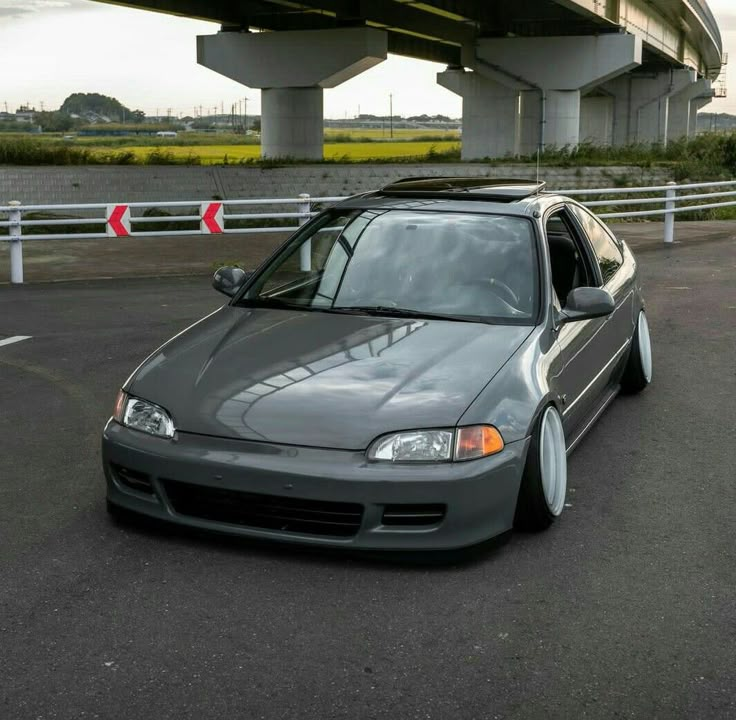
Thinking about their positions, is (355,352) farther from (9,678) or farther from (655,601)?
(9,678)

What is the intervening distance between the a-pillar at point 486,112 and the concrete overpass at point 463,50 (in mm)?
50

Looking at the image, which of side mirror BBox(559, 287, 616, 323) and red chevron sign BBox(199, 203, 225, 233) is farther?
red chevron sign BBox(199, 203, 225, 233)

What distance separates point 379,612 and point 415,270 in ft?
7.15

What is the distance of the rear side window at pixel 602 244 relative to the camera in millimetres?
7336

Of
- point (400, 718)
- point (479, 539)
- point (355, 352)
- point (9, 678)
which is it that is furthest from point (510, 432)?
point (9, 678)

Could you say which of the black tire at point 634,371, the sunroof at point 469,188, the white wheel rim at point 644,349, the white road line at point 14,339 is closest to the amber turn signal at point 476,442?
the sunroof at point 469,188

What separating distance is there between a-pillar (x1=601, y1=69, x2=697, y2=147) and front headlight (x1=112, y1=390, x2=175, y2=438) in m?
70.7

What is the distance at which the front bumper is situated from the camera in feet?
15.4

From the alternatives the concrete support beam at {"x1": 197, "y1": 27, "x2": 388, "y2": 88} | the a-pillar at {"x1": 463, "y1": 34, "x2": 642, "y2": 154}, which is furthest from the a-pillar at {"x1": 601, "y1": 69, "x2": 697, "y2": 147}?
the concrete support beam at {"x1": 197, "y1": 27, "x2": 388, "y2": 88}

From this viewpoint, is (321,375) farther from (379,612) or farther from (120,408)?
(379,612)

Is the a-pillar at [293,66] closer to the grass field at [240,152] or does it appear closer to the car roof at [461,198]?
the grass field at [240,152]

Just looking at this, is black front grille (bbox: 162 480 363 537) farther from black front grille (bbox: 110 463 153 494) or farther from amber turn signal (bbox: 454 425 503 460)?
amber turn signal (bbox: 454 425 503 460)

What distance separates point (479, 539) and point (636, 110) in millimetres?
73473

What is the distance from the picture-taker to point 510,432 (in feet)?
16.4
